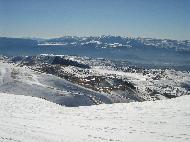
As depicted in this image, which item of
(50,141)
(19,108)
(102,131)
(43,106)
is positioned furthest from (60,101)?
(50,141)

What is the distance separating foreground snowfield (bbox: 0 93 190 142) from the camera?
20.6 meters

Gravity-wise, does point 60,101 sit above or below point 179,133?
below

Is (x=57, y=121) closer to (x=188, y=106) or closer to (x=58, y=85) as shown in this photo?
(x=188, y=106)

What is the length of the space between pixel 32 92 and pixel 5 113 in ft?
89.9

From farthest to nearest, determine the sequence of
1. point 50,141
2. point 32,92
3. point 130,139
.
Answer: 1. point 32,92
2. point 130,139
3. point 50,141

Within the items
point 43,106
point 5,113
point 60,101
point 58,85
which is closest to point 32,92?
point 60,101

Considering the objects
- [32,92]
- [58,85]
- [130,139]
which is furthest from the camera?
[58,85]

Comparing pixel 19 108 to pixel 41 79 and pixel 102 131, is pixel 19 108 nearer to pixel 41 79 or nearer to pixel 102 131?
pixel 102 131

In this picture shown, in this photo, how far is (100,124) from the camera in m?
25.8

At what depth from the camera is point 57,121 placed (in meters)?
26.7

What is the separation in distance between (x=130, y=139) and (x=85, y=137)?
2750 mm

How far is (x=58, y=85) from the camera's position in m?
70.0

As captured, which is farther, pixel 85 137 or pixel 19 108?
pixel 19 108

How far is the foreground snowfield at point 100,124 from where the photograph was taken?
20594mm
